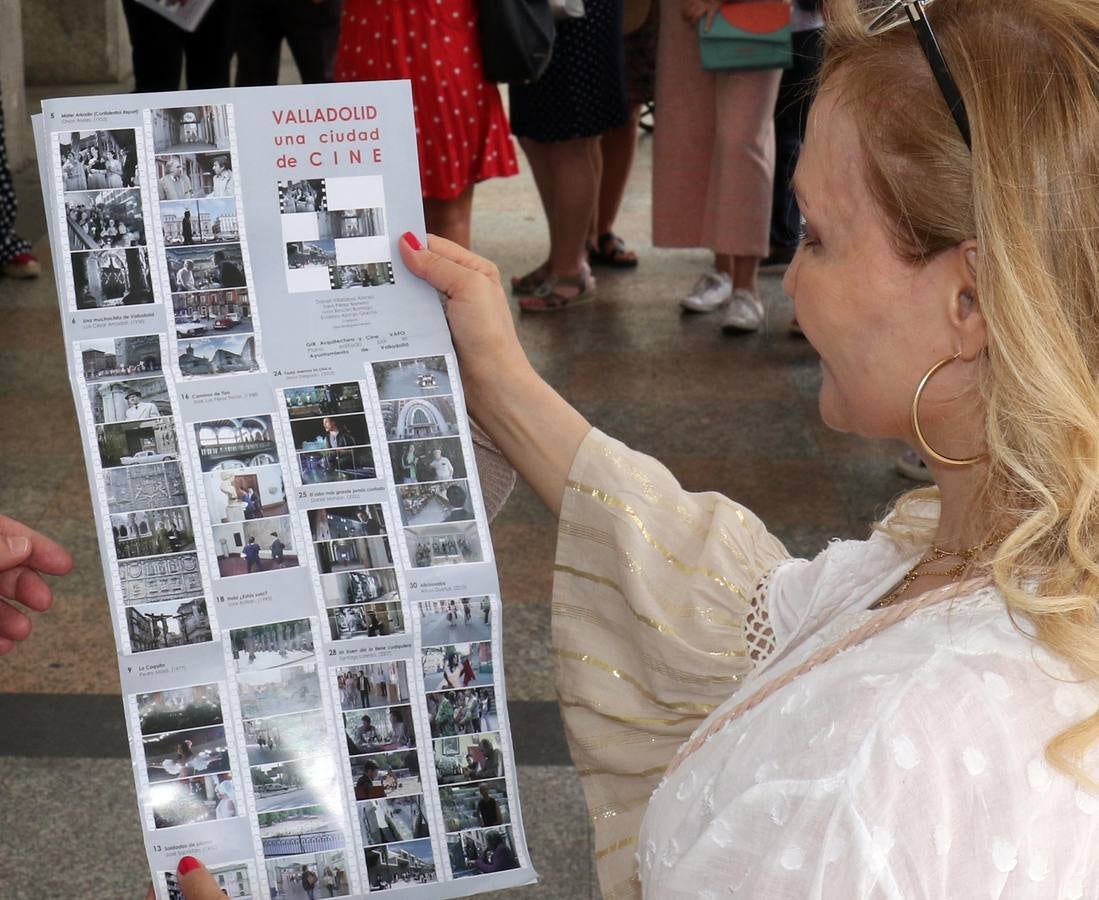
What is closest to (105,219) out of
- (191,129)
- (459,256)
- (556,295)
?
(191,129)

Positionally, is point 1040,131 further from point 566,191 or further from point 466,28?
point 566,191

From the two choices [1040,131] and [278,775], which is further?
[278,775]

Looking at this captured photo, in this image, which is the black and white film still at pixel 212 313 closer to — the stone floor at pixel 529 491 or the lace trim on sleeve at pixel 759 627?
the lace trim on sleeve at pixel 759 627

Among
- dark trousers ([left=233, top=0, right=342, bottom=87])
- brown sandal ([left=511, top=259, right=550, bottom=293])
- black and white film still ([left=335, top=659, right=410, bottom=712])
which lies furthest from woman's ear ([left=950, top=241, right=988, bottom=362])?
dark trousers ([left=233, top=0, right=342, bottom=87])

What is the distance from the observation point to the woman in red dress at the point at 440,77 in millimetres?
3508

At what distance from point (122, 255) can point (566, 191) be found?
11.7ft

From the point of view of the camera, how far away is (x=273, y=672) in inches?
43.5

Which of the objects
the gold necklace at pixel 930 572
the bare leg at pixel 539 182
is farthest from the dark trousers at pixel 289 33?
the gold necklace at pixel 930 572

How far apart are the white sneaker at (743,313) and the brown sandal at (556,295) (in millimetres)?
589

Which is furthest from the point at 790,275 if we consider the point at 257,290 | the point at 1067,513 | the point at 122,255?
the point at 122,255

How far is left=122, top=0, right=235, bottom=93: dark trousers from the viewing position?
5.09 m

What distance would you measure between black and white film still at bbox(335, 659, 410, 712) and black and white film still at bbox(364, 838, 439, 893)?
0.39 ft

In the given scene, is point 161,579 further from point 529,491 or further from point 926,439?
point 529,491

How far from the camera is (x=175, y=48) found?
515 centimetres
